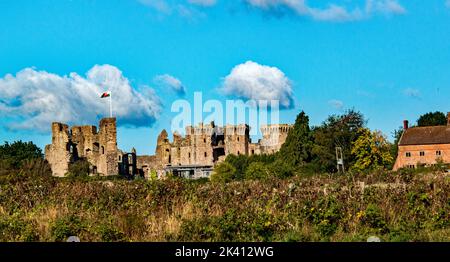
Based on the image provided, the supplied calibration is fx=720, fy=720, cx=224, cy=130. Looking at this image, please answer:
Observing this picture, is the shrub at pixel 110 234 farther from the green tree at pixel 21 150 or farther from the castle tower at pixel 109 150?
the green tree at pixel 21 150

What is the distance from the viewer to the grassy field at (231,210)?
12930 mm

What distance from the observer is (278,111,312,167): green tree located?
252 feet

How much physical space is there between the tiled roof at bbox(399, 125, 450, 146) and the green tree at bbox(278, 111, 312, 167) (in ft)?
38.2

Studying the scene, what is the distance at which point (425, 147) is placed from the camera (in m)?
80.7

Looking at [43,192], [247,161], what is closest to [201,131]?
[247,161]

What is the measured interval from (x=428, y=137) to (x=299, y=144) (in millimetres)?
15338

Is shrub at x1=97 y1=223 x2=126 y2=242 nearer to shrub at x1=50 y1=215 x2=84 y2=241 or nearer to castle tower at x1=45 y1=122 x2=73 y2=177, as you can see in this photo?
shrub at x1=50 y1=215 x2=84 y2=241

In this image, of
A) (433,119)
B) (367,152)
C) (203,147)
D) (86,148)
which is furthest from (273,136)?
(367,152)

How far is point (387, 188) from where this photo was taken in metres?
15.9

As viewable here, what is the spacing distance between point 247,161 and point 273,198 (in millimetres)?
77499

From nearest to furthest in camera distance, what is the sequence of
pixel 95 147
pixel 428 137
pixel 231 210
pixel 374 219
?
1. pixel 374 219
2. pixel 231 210
3. pixel 428 137
4. pixel 95 147

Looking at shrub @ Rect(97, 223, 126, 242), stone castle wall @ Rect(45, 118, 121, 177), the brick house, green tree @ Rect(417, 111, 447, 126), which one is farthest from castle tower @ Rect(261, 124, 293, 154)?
shrub @ Rect(97, 223, 126, 242)

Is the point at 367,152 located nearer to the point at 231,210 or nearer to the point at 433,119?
the point at 433,119
